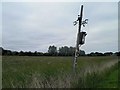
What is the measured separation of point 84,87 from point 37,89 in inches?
143

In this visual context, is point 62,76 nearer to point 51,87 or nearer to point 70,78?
point 70,78

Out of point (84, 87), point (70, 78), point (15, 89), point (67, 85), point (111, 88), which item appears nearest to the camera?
point (15, 89)

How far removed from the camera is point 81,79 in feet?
40.3

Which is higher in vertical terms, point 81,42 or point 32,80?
point 81,42

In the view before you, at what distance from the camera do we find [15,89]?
27.8ft

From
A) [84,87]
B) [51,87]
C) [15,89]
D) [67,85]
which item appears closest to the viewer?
[15,89]

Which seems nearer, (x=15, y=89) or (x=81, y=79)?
(x=15, y=89)

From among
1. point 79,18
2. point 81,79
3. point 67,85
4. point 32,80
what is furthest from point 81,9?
point 32,80

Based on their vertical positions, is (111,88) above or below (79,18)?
below

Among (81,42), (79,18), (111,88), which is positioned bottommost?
(111,88)

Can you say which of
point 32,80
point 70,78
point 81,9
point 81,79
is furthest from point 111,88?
point 32,80

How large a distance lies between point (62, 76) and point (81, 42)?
2878mm

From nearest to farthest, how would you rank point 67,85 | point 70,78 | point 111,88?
1. point 67,85
2. point 70,78
3. point 111,88

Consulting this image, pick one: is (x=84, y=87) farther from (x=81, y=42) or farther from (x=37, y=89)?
(x=37, y=89)
